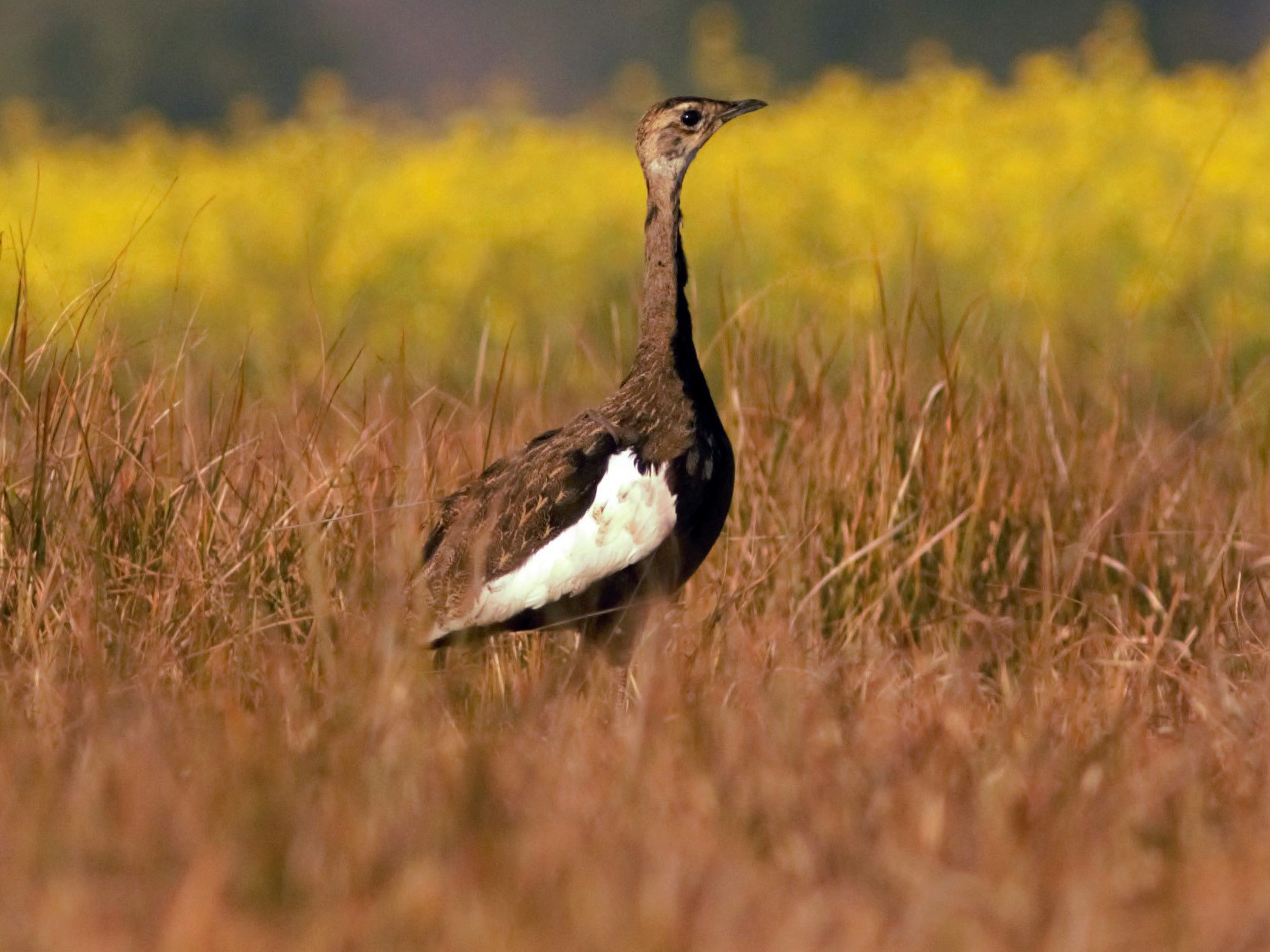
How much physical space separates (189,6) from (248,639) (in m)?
31.9

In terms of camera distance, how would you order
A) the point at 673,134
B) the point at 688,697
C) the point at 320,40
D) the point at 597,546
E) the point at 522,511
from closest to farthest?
the point at 688,697
the point at 597,546
the point at 522,511
the point at 673,134
the point at 320,40

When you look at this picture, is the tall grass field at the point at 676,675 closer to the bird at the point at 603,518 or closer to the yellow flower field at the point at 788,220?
the bird at the point at 603,518

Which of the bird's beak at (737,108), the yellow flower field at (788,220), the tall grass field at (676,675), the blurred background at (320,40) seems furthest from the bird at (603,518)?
the blurred background at (320,40)

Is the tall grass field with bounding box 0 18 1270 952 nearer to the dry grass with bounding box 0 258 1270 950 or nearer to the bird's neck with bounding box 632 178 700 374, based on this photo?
the dry grass with bounding box 0 258 1270 950

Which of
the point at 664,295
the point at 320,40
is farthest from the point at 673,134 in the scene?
Answer: the point at 320,40

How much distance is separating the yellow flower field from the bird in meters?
4.86

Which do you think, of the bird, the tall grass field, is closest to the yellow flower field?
the tall grass field

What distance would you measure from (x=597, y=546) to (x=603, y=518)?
0.06 m

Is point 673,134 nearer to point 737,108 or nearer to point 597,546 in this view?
point 737,108

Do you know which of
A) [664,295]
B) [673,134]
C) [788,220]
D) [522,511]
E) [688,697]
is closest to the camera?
[688,697]

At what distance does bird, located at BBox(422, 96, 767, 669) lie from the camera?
450 centimetres

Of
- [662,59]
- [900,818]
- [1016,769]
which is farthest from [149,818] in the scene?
[662,59]

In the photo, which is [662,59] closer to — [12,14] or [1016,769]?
[12,14]

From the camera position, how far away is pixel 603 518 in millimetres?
4508
